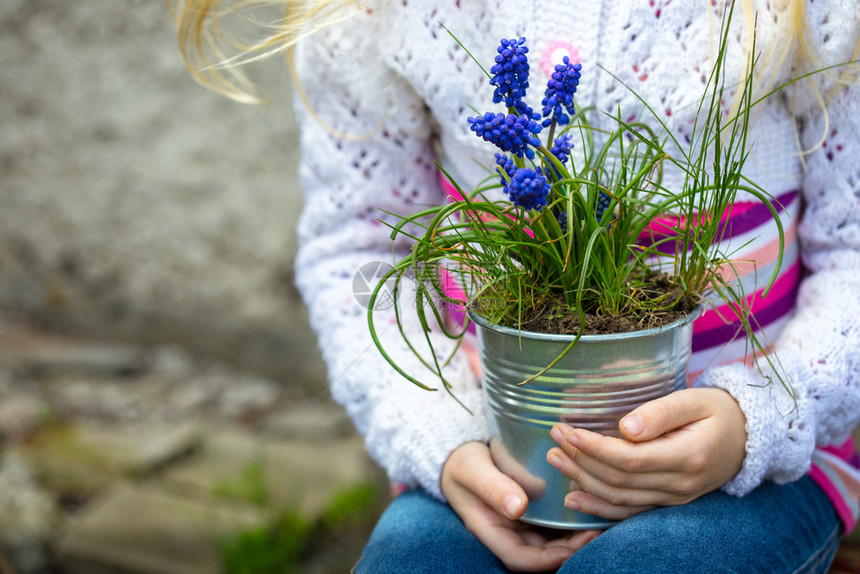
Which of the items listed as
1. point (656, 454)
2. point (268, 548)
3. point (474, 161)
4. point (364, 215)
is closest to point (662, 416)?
point (656, 454)

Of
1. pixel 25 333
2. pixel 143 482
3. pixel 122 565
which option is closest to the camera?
pixel 122 565

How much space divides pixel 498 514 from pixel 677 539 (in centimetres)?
18

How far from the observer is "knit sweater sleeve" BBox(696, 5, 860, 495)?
74 cm

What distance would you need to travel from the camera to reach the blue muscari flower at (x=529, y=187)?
568 mm

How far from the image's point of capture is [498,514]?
78 centimetres

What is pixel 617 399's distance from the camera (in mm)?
662

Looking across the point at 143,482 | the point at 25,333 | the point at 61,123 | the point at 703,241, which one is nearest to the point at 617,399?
the point at 703,241

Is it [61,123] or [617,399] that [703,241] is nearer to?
[617,399]

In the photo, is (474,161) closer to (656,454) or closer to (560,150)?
(560,150)

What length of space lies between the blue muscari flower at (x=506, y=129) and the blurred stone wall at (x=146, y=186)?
137cm

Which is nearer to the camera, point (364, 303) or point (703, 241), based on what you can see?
point (703, 241)

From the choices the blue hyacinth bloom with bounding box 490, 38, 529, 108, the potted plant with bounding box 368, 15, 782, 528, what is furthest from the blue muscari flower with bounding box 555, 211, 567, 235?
the blue hyacinth bloom with bounding box 490, 38, 529, 108

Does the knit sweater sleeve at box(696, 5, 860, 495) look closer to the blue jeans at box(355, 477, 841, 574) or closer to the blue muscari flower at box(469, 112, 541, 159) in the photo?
the blue jeans at box(355, 477, 841, 574)

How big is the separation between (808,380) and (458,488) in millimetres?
375
